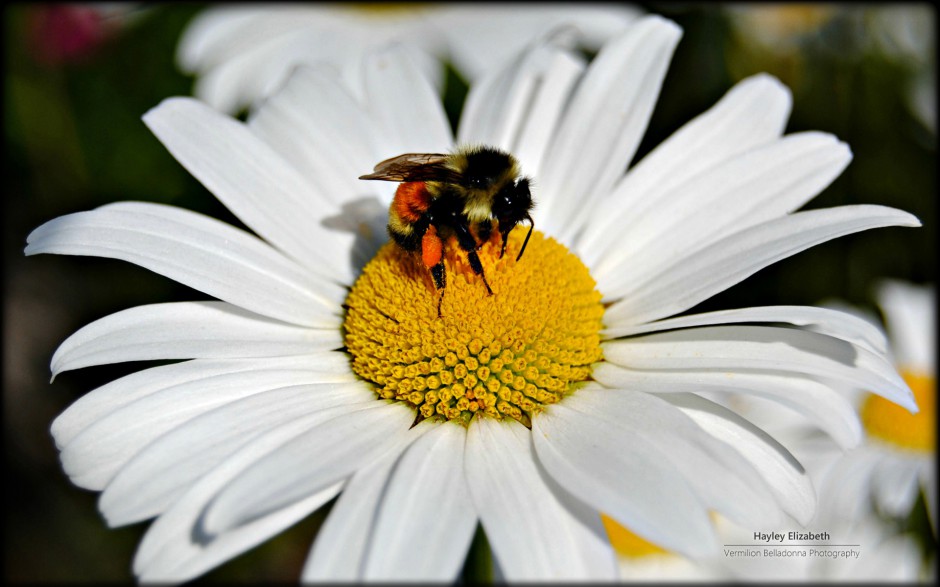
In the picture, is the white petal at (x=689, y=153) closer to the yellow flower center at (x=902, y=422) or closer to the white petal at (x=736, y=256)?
the white petal at (x=736, y=256)

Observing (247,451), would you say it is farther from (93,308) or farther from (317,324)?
(93,308)

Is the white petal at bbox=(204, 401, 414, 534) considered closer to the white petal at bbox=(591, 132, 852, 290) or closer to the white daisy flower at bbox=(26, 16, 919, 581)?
the white daisy flower at bbox=(26, 16, 919, 581)

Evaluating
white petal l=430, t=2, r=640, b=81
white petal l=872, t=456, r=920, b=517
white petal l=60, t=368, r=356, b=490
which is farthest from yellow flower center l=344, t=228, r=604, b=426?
white petal l=430, t=2, r=640, b=81

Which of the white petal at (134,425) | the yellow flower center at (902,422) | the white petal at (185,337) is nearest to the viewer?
the white petal at (134,425)

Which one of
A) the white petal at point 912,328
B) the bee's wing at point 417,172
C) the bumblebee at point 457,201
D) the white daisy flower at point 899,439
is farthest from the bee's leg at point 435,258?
the white petal at point 912,328

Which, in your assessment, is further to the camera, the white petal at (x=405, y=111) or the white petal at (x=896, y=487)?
the white petal at (x=896, y=487)

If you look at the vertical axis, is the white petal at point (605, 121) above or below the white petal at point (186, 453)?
above

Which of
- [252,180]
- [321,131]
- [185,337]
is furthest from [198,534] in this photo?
[321,131]

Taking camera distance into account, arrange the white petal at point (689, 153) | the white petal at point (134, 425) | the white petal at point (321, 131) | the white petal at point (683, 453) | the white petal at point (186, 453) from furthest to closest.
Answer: the white petal at point (321, 131)
the white petal at point (689, 153)
the white petal at point (134, 425)
the white petal at point (186, 453)
the white petal at point (683, 453)

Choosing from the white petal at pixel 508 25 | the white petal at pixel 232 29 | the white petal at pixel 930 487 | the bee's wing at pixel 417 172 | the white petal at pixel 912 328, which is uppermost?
the white petal at pixel 232 29
